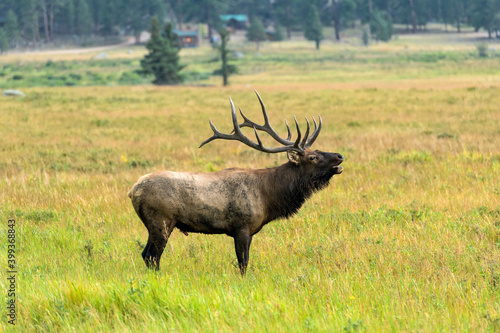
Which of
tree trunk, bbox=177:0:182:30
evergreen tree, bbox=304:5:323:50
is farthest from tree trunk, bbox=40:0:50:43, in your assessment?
evergreen tree, bbox=304:5:323:50

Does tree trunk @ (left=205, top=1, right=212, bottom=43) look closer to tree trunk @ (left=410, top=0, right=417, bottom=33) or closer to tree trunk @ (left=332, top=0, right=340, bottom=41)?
tree trunk @ (left=332, top=0, right=340, bottom=41)

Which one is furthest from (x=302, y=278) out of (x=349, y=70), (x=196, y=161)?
(x=349, y=70)

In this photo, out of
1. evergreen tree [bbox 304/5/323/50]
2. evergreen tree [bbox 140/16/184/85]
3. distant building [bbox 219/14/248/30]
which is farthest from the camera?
distant building [bbox 219/14/248/30]

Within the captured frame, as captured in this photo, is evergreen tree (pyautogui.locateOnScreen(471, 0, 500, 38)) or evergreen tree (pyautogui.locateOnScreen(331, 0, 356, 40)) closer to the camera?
evergreen tree (pyautogui.locateOnScreen(471, 0, 500, 38))

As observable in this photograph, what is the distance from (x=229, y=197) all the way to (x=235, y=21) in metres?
122

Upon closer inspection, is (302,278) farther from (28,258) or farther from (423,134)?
(423,134)

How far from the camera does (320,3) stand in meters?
122

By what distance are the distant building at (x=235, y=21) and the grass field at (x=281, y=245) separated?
107 m

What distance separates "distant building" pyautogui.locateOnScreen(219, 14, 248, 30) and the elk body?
11834cm

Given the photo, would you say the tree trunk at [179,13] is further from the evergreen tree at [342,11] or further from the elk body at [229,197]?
the elk body at [229,197]

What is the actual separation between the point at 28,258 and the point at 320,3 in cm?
12187

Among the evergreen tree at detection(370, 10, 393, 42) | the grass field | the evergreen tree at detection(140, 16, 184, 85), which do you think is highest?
the evergreen tree at detection(370, 10, 393, 42)

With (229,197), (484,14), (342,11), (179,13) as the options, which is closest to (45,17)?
(179,13)

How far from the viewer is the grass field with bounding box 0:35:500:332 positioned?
14.5ft
